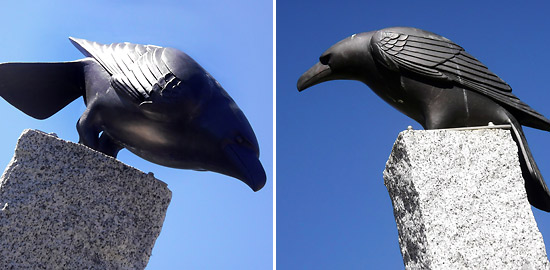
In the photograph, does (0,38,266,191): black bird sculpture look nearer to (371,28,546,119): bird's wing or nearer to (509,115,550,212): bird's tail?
(371,28,546,119): bird's wing

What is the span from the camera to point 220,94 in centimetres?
367

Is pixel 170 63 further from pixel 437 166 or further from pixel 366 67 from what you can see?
pixel 437 166

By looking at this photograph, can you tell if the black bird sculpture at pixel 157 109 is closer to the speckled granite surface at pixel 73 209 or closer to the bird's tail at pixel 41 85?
the bird's tail at pixel 41 85

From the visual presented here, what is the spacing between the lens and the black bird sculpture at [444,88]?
11.5ft

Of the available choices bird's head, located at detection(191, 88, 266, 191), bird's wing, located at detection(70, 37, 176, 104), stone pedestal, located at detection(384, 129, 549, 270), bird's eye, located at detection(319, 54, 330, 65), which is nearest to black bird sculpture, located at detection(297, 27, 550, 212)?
stone pedestal, located at detection(384, 129, 549, 270)

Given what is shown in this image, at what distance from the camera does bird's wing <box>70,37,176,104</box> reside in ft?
11.2

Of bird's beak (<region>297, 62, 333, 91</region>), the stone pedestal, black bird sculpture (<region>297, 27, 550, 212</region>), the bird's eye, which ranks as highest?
the bird's eye

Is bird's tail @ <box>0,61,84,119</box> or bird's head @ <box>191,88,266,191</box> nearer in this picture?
bird's head @ <box>191,88,266,191</box>

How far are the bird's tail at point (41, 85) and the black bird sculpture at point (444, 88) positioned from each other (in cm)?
217

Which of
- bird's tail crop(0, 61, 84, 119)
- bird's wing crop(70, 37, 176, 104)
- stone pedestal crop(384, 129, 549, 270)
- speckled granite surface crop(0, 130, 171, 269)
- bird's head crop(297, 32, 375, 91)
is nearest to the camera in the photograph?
stone pedestal crop(384, 129, 549, 270)

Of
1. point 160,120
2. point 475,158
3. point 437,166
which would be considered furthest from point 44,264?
point 475,158

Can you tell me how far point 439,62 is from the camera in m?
3.60

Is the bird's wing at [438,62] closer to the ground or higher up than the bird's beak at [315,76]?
closer to the ground

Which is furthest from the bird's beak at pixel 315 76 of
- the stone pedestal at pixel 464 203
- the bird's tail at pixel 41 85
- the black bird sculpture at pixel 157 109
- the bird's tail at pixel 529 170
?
the bird's tail at pixel 41 85
